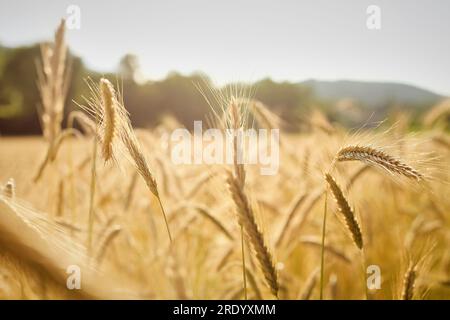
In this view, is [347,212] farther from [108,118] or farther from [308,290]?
[108,118]

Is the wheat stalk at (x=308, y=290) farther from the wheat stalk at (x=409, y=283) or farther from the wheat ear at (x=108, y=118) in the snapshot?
the wheat ear at (x=108, y=118)

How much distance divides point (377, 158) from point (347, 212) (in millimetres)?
163

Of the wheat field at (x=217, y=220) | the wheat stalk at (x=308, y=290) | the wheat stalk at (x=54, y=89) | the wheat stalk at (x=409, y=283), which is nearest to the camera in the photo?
the wheat field at (x=217, y=220)

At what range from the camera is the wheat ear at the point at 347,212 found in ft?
3.36

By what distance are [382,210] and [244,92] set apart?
84.2 inches

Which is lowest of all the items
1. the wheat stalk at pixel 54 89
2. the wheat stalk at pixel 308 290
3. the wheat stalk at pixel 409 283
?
the wheat stalk at pixel 308 290

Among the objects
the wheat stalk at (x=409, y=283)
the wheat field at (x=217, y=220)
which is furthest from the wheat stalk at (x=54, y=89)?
the wheat stalk at (x=409, y=283)

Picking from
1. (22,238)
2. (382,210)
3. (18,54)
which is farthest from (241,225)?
(18,54)

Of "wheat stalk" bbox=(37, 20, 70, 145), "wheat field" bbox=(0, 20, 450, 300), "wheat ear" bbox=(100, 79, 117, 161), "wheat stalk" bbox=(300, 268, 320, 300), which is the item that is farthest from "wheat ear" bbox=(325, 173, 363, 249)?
"wheat stalk" bbox=(37, 20, 70, 145)

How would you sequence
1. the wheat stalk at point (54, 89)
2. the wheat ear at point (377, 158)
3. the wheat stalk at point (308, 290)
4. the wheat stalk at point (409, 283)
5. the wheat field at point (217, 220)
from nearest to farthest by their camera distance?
1. the wheat field at point (217, 220)
2. the wheat ear at point (377, 158)
3. the wheat stalk at point (409, 283)
4. the wheat stalk at point (308, 290)
5. the wheat stalk at point (54, 89)

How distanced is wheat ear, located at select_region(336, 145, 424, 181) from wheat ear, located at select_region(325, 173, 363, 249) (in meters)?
0.08

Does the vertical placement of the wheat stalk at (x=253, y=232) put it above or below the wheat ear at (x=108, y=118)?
below

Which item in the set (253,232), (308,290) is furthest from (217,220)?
(253,232)

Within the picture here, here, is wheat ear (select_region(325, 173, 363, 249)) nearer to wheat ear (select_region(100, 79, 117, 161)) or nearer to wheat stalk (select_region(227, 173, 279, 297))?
wheat stalk (select_region(227, 173, 279, 297))
